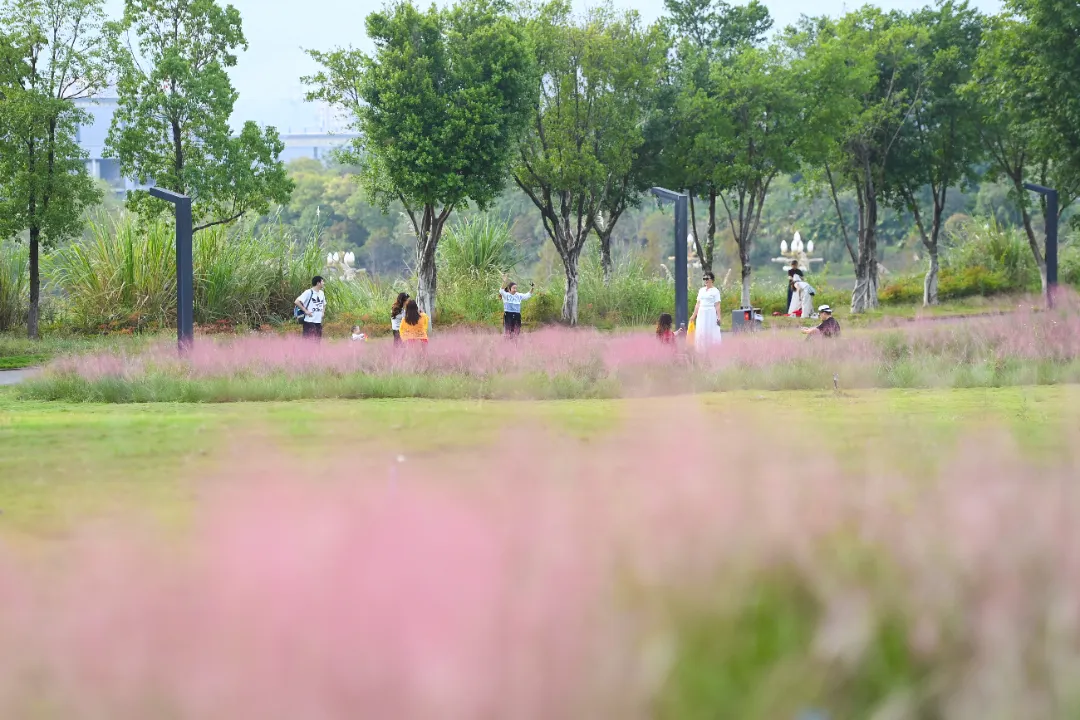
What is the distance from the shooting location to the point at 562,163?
34312 mm

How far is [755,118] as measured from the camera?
37438 mm

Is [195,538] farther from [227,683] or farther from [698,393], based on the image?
[698,393]

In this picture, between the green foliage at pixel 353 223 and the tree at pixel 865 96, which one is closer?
the tree at pixel 865 96

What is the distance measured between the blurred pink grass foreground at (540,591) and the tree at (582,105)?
31.5 m

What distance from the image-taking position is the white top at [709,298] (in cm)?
1853

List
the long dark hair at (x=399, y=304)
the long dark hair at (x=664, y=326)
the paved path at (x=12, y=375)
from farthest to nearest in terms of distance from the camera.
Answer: the paved path at (x=12, y=375)
the long dark hair at (x=399, y=304)
the long dark hair at (x=664, y=326)

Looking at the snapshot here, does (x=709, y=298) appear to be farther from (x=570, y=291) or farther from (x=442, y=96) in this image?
(x=570, y=291)

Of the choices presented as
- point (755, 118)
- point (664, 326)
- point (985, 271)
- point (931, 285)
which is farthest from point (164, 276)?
point (985, 271)

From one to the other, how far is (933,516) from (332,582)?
155 cm

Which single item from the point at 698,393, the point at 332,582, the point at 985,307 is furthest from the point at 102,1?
the point at 332,582

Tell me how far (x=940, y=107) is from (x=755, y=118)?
6999 mm

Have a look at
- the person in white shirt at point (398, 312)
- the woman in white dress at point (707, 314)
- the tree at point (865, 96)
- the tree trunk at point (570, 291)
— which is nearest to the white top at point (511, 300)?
the person in white shirt at point (398, 312)

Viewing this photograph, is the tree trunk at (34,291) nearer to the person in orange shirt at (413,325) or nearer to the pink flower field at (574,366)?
the pink flower field at (574,366)

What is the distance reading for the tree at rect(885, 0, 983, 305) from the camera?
39.8 m
